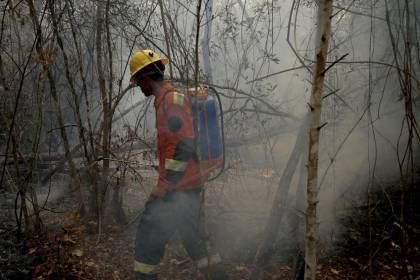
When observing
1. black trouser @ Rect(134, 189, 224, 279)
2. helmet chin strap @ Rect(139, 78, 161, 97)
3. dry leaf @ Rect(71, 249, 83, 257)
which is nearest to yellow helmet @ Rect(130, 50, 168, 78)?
helmet chin strap @ Rect(139, 78, 161, 97)

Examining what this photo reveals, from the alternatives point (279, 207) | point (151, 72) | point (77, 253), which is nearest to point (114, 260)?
point (77, 253)

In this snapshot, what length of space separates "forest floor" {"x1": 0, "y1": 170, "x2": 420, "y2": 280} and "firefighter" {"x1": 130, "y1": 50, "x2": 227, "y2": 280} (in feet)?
2.26

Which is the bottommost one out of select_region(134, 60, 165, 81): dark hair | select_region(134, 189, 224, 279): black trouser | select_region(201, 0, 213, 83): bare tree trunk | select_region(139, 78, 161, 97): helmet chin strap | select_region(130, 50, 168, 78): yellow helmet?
select_region(134, 189, 224, 279): black trouser

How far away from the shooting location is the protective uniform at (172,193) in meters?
3.02

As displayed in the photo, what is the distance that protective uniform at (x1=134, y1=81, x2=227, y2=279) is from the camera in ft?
9.92

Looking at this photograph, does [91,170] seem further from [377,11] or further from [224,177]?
[377,11]

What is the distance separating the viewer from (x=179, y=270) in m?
3.98

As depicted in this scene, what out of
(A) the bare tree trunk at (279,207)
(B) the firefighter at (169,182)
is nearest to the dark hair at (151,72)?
(B) the firefighter at (169,182)

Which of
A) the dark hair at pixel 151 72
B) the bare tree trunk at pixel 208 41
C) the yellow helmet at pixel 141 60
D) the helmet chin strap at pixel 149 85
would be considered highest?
the bare tree trunk at pixel 208 41

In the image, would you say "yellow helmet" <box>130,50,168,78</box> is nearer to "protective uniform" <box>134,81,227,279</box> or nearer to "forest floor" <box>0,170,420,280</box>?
"protective uniform" <box>134,81,227,279</box>

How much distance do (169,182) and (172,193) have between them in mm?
129

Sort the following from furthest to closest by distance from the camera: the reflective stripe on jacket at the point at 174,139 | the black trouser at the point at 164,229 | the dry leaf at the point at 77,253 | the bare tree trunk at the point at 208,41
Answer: the bare tree trunk at the point at 208,41 → the dry leaf at the point at 77,253 → the black trouser at the point at 164,229 → the reflective stripe on jacket at the point at 174,139

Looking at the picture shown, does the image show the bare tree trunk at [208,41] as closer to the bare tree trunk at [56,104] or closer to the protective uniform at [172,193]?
the protective uniform at [172,193]

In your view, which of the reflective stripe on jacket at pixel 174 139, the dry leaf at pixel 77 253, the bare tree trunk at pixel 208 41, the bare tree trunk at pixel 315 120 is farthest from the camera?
the bare tree trunk at pixel 208 41
